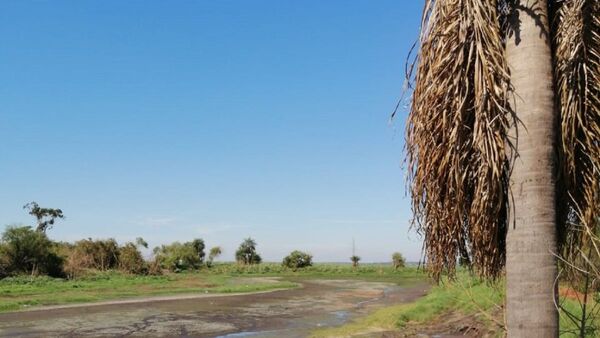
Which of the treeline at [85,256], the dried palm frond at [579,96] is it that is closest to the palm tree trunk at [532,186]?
the dried palm frond at [579,96]

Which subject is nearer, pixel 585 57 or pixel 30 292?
pixel 585 57

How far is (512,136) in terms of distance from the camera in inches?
174

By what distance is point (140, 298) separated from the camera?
133 feet

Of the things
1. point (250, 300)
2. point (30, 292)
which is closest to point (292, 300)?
point (250, 300)

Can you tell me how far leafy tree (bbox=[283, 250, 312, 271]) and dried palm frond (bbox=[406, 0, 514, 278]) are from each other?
97415 mm

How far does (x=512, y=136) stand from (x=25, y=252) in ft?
203

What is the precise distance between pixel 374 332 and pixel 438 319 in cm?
392

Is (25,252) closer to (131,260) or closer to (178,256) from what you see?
(131,260)

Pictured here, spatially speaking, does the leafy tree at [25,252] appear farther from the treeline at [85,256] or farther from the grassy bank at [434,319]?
the grassy bank at [434,319]

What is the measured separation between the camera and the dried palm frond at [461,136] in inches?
181

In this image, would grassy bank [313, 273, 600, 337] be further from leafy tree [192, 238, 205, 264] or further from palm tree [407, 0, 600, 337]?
leafy tree [192, 238, 205, 264]

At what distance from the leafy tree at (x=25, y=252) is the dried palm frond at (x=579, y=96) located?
60.5 m

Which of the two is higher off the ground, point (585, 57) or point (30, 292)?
point (585, 57)

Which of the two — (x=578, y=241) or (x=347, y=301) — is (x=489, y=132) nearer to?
(x=578, y=241)
